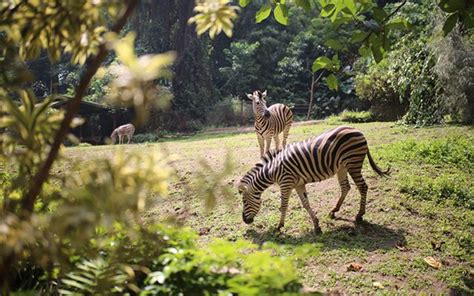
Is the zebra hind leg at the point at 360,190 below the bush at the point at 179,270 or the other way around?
below

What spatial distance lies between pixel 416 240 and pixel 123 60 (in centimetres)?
505

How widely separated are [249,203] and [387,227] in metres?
1.85

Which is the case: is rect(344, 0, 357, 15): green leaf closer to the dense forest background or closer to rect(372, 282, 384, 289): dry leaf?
rect(372, 282, 384, 289): dry leaf

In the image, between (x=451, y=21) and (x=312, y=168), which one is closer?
(x=451, y=21)

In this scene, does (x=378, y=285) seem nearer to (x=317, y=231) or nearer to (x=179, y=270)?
(x=317, y=231)

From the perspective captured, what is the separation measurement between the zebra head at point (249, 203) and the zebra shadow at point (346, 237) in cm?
21

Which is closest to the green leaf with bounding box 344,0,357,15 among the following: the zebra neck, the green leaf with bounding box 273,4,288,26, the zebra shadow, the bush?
the green leaf with bounding box 273,4,288,26

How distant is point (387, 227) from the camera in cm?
568

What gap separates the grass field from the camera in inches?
176

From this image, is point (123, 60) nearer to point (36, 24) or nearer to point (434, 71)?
point (36, 24)

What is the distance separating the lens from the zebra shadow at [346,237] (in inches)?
206

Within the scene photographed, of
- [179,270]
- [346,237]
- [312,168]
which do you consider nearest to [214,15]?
[179,270]

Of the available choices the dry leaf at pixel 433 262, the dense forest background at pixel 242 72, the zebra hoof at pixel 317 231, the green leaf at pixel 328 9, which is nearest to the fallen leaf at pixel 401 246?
the dry leaf at pixel 433 262

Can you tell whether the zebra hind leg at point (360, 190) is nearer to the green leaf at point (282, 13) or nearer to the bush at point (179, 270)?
the green leaf at point (282, 13)
